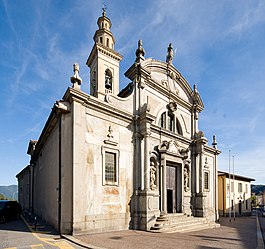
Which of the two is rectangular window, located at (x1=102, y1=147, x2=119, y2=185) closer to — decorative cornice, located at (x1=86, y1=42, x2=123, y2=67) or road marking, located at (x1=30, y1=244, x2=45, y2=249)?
road marking, located at (x1=30, y1=244, x2=45, y2=249)

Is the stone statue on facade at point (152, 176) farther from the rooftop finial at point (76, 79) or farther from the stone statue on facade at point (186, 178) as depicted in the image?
the rooftop finial at point (76, 79)

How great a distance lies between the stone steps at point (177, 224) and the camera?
12.6 meters

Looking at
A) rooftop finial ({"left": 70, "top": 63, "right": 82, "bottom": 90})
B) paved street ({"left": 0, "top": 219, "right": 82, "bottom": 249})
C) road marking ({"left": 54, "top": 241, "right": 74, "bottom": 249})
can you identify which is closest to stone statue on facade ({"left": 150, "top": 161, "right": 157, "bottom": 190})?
paved street ({"left": 0, "top": 219, "right": 82, "bottom": 249})

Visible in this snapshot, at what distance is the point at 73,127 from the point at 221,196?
2688 centimetres

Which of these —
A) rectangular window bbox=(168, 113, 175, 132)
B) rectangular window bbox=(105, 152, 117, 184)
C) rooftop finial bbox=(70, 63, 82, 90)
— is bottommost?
rectangular window bbox=(105, 152, 117, 184)

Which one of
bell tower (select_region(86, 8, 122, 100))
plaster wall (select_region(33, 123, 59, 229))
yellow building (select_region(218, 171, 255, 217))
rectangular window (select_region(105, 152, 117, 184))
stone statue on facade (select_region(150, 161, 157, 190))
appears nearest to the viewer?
rectangular window (select_region(105, 152, 117, 184))

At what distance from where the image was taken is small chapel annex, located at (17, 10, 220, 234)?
34.9 ft

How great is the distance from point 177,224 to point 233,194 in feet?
71.5

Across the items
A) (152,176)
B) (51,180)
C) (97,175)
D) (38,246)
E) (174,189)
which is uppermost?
(97,175)

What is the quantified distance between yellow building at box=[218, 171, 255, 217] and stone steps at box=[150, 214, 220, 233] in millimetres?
14403

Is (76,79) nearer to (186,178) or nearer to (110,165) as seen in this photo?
(110,165)

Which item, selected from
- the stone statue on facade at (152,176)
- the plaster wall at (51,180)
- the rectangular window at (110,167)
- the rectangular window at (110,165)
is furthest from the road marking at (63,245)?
the stone statue on facade at (152,176)

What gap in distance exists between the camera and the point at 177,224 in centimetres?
1370

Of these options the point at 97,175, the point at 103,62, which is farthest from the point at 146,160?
the point at 103,62
